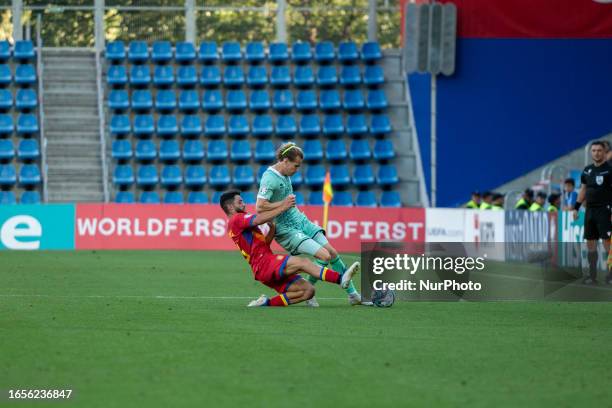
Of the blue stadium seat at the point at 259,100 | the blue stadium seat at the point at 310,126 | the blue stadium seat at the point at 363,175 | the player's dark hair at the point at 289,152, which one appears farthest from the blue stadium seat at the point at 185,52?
the player's dark hair at the point at 289,152

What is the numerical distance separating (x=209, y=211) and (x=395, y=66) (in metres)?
10.2

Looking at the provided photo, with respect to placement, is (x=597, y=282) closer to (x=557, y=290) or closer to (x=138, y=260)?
(x=557, y=290)

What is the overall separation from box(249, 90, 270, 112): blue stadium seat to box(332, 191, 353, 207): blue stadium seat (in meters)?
3.70

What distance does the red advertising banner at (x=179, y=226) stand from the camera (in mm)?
31578

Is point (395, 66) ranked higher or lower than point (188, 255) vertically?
higher

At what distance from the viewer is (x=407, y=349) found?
989 centimetres

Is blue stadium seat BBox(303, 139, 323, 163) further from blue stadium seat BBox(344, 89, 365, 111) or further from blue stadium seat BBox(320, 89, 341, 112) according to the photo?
blue stadium seat BBox(344, 89, 365, 111)

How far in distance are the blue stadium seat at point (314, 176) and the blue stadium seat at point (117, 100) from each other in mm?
6055

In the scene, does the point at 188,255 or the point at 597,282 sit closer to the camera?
the point at 597,282

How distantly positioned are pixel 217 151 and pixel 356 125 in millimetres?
4483

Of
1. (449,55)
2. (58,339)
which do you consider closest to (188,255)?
(449,55)

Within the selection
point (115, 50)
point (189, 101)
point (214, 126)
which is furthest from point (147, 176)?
point (115, 50)

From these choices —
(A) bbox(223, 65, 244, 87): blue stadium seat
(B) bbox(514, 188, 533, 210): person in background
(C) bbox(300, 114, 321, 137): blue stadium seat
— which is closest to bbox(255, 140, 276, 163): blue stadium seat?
(C) bbox(300, 114, 321, 137): blue stadium seat

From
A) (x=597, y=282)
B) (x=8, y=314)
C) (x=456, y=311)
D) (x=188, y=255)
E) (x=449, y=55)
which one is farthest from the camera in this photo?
(x=449, y=55)
